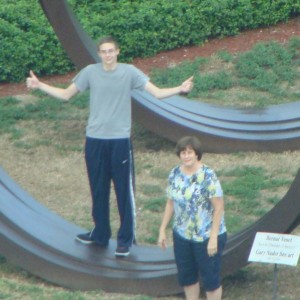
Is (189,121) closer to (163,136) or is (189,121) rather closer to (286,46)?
(163,136)

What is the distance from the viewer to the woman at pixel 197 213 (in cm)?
689

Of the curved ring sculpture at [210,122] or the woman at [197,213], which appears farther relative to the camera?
the curved ring sculpture at [210,122]

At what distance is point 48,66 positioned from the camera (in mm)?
13953

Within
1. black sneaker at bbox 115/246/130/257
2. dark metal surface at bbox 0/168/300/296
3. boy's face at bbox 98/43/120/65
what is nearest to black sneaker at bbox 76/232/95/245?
dark metal surface at bbox 0/168/300/296

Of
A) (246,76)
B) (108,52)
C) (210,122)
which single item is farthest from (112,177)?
(246,76)

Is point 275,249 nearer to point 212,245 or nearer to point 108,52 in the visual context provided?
point 212,245

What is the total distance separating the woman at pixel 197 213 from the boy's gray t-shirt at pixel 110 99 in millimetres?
912

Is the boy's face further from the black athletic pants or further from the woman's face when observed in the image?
the woman's face

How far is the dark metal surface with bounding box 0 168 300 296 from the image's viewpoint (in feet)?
25.3

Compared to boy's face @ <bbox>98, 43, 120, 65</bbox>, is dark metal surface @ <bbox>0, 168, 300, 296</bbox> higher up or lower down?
lower down

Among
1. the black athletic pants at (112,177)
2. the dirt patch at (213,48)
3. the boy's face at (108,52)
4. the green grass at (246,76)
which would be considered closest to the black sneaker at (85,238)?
the black athletic pants at (112,177)

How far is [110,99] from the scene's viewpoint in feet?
25.6

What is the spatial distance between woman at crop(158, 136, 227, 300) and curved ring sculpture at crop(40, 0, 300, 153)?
4152 millimetres

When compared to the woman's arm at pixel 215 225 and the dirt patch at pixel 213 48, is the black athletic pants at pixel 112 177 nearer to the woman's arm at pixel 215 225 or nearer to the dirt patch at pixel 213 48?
the woman's arm at pixel 215 225
